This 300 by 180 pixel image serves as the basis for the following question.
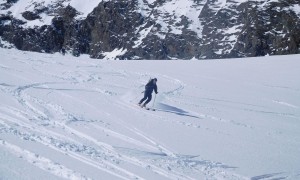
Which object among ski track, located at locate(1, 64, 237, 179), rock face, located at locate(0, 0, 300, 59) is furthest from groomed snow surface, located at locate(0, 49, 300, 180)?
rock face, located at locate(0, 0, 300, 59)

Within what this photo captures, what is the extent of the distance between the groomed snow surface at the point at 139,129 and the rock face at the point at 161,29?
194ft

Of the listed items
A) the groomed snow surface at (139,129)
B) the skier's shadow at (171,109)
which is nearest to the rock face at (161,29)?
the groomed snow surface at (139,129)

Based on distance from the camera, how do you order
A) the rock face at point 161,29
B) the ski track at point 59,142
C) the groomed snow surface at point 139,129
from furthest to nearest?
the rock face at point 161,29, the groomed snow surface at point 139,129, the ski track at point 59,142

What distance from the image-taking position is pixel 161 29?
8894 cm

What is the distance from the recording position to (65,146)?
26.6 feet

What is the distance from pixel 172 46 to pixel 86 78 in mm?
67723

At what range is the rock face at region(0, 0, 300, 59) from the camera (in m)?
77.7

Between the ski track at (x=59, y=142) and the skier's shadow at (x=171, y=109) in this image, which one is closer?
the ski track at (x=59, y=142)

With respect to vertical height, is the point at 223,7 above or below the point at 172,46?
above

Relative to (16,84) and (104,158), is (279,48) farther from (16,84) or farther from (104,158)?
(104,158)

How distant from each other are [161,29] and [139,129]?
80.0 meters

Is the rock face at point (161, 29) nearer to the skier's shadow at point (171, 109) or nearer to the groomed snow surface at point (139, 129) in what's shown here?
the groomed snow surface at point (139, 129)

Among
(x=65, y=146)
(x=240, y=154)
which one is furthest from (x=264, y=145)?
(x=65, y=146)

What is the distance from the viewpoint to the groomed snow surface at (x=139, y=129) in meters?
7.42
